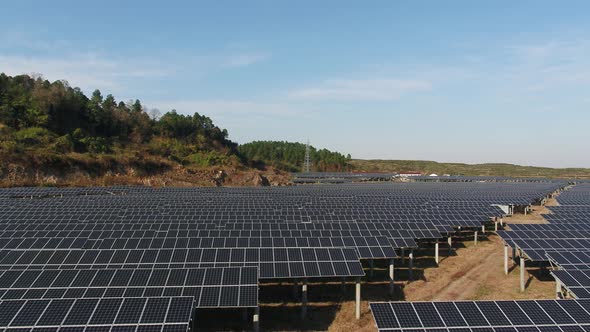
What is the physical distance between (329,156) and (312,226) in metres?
140

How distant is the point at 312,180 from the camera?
105 meters

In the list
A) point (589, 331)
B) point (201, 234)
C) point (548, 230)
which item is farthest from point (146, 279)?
point (548, 230)

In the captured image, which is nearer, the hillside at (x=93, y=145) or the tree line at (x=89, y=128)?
the hillside at (x=93, y=145)

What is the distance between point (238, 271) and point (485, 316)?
26.3 ft

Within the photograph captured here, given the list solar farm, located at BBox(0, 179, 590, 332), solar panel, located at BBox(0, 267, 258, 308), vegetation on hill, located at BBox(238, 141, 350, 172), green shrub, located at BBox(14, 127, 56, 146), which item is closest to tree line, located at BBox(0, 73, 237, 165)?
green shrub, located at BBox(14, 127, 56, 146)

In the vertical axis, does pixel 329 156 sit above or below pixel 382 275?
above

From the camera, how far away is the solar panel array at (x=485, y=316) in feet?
32.9

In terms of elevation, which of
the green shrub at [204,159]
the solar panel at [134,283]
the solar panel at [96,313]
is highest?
the green shrub at [204,159]

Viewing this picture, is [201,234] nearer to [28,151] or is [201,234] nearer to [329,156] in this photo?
[28,151]

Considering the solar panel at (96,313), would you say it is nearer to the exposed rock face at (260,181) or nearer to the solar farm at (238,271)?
the solar farm at (238,271)

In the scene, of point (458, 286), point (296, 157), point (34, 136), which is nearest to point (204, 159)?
point (34, 136)

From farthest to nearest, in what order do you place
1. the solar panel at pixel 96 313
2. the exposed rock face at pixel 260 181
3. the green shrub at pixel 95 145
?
the exposed rock face at pixel 260 181 < the green shrub at pixel 95 145 < the solar panel at pixel 96 313

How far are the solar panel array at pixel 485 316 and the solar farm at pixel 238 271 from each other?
4 centimetres

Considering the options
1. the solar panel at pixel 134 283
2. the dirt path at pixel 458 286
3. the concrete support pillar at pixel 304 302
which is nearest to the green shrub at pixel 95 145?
the solar panel at pixel 134 283
